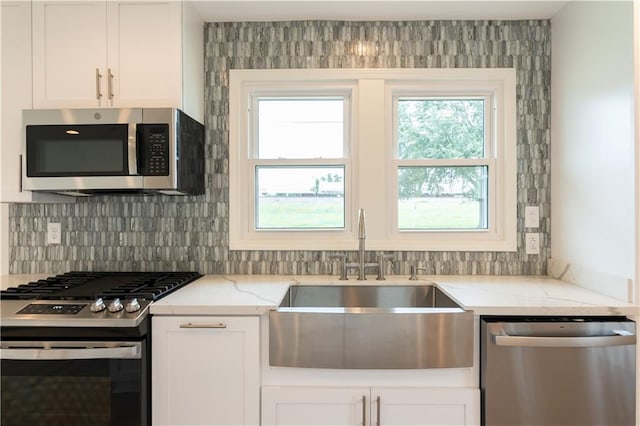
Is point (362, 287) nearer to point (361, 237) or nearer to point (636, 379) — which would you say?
point (361, 237)

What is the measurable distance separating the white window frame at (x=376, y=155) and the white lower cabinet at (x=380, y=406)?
0.84m

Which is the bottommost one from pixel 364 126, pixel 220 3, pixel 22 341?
pixel 22 341

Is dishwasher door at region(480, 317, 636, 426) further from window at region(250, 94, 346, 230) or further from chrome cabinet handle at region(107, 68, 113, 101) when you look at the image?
chrome cabinet handle at region(107, 68, 113, 101)

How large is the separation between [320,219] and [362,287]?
48 centimetres

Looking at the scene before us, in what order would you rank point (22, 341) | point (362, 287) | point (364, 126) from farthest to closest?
point (364, 126), point (362, 287), point (22, 341)

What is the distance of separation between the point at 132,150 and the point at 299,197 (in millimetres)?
916

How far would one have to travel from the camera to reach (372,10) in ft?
6.72

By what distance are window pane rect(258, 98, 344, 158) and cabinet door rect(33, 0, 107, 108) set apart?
86cm

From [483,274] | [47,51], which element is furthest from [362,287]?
[47,51]

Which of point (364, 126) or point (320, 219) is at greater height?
point (364, 126)

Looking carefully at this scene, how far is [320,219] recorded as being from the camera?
222 centimetres

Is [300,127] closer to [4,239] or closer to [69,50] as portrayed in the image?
[69,50]

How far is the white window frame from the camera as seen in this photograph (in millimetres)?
2129

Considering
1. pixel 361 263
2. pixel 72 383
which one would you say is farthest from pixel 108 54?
pixel 361 263
